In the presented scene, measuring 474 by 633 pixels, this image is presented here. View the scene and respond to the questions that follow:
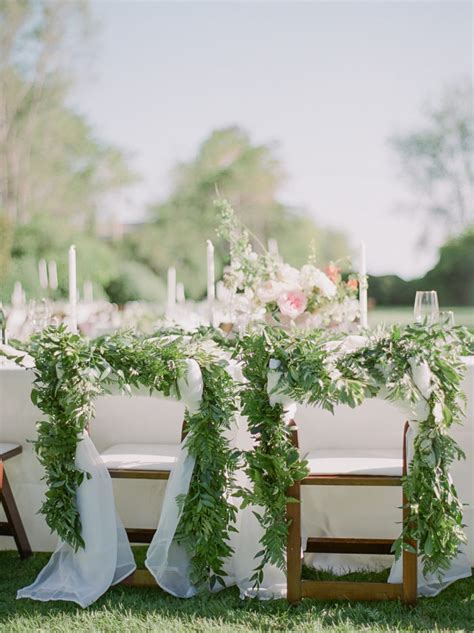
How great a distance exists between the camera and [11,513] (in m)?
2.70

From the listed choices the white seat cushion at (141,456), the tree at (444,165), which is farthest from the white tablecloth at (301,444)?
the tree at (444,165)

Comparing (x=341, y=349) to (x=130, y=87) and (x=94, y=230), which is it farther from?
(x=130, y=87)

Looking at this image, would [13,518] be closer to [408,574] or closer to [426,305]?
[408,574]

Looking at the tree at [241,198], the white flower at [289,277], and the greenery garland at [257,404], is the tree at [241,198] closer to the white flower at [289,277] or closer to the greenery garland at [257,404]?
the white flower at [289,277]

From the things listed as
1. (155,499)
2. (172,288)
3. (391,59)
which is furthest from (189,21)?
(155,499)

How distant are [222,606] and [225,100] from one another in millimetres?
22543

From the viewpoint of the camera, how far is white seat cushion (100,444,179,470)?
2.42 m

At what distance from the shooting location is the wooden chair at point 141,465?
2377mm

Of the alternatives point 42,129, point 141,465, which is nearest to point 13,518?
point 141,465

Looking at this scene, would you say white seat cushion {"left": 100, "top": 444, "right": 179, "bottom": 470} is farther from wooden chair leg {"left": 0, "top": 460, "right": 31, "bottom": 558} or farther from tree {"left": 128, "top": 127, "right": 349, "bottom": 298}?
tree {"left": 128, "top": 127, "right": 349, "bottom": 298}

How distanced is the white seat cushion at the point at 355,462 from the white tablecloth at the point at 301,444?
100 millimetres

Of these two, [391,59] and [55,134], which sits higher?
[391,59]

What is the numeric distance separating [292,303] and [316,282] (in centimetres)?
14

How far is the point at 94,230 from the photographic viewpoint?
1986cm
